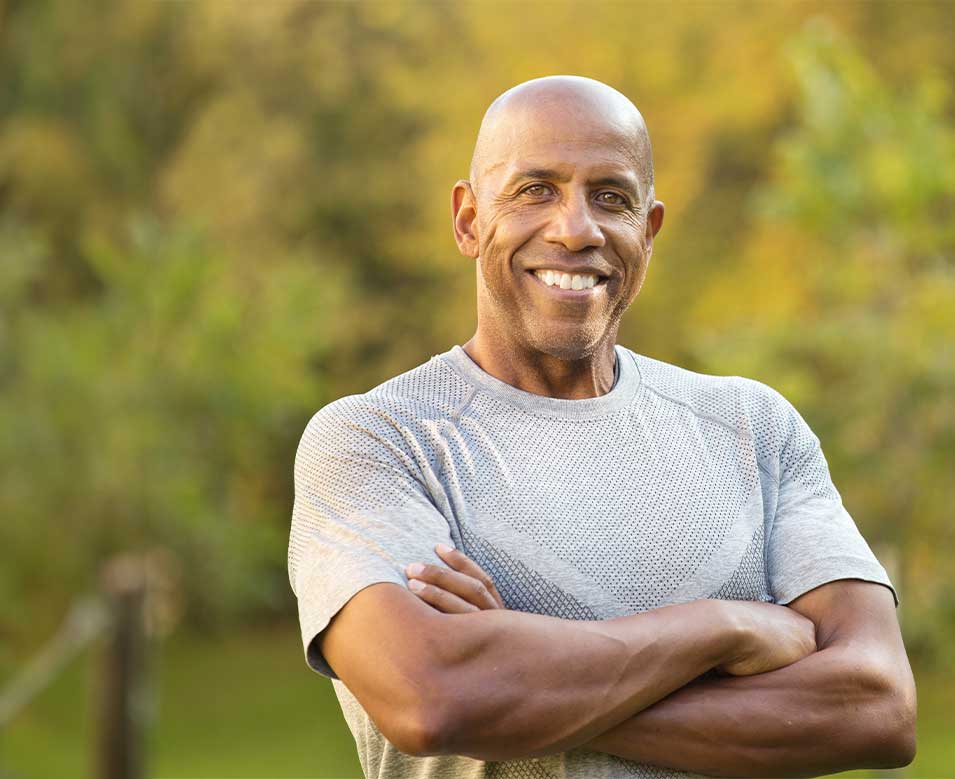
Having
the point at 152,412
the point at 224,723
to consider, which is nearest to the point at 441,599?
the point at 152,412

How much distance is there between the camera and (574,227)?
1.92 m

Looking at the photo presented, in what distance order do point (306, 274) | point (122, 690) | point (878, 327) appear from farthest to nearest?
point (306, 274) → point (878, 327) → point (122, 690)

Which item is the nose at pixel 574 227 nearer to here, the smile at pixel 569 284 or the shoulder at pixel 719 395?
the smile at pixel 569 284

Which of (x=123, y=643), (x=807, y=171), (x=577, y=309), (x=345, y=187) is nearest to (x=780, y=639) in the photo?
(x=577, y=309)

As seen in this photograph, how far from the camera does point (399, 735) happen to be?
1707 mm

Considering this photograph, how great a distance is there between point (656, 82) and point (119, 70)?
5233 millimetres

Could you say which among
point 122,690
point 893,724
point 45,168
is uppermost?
point 45,168

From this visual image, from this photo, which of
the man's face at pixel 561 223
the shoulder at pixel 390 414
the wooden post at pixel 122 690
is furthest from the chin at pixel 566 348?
the wooden post at pixel 122 690

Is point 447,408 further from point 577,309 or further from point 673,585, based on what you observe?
point 673,585

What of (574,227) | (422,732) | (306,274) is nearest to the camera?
(422,732)

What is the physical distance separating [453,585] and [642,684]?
250 mm

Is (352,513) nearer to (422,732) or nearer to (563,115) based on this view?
(422,732)

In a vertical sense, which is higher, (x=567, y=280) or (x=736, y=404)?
(x=567, y=280)

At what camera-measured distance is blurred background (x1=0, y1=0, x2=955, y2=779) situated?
955 cm
